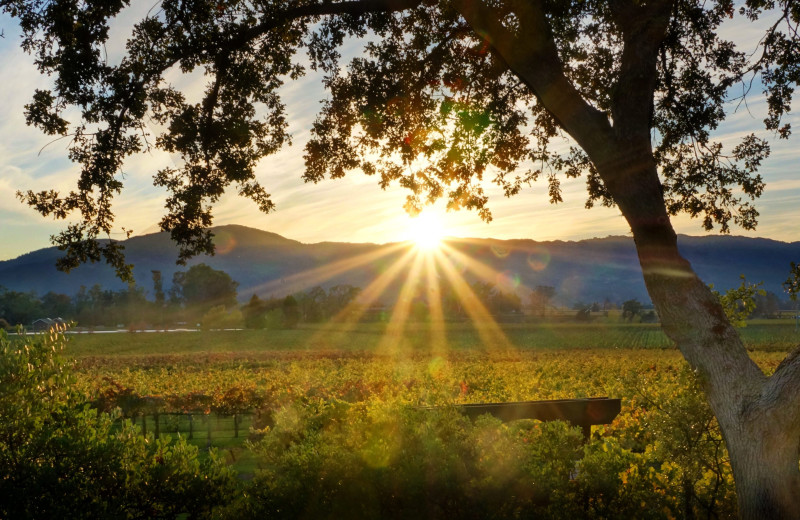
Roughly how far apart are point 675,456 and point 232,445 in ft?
47.5

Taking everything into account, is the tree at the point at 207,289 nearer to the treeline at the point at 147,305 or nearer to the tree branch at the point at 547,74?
the treeline at the point at 147,305

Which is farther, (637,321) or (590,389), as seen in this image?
(637,321)

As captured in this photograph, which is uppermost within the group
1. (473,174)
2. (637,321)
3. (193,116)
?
(193,116)

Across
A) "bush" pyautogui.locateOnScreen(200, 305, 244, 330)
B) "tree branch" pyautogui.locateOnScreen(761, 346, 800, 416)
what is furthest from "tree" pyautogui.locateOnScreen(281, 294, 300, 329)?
"tree branch" pyautogui.locateOnScreen(761, 346, 800, 416)

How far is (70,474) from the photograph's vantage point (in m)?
5.33

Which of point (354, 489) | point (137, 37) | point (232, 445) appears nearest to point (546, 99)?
point (354, 489)

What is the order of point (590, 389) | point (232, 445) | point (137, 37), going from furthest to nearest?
point (590, 389), point (232, 445), point (137, 37)

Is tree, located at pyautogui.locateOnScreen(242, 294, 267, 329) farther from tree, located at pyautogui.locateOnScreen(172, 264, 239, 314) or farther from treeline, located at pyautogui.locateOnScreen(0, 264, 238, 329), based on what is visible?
tree, located at pyautogui.locateOnScreen(172, 264, 239, 314)

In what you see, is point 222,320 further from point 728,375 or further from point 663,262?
point 728,375

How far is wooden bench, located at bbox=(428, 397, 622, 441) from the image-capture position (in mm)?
7508

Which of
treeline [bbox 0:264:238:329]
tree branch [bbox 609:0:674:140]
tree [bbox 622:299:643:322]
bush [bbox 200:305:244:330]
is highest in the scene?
tree branch [bbox 609:0:674:140]

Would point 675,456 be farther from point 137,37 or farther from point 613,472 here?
point 137,37

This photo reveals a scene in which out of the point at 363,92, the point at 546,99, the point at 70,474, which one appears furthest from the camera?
the point at 363,92

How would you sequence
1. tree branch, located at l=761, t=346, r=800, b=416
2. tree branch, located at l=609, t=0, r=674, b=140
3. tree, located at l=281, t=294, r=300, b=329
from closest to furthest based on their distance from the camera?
1. tree branch, located at l=761, t=346, r=800, b=416
2. tree branch, located at l=609, t=0, r=674, b=140
3. tree, located at l=281, t=294, r=300, b=329
